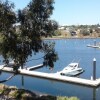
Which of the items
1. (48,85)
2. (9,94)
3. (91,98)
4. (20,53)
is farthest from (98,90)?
(20,53)

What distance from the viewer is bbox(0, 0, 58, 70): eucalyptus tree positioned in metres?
15.7

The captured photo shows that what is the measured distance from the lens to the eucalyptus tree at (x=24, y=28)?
15.7 m

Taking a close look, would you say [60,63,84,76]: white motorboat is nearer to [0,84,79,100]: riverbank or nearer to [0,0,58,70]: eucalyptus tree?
[0,84,79,100]: riverbank

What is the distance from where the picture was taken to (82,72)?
47.1 meters

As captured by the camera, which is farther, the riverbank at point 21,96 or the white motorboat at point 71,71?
the white motorboat at point 71,71

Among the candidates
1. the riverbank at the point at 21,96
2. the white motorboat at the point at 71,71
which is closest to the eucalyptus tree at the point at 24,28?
the riverbank at the point at 21,96

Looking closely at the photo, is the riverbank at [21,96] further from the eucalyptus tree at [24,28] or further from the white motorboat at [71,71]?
the white motorboat at [71,71]

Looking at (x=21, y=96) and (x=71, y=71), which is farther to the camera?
(x=71, y=71)

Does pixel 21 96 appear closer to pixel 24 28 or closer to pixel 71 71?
pixel 24 28

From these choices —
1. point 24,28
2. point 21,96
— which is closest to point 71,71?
point 21,96

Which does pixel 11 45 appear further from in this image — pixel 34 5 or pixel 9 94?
pixel 9 94

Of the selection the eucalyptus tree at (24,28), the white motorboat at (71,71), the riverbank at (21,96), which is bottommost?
the white motorboat at (71,71)

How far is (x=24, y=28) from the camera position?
15.9 metres

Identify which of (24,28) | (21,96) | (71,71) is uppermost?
(24,28)
